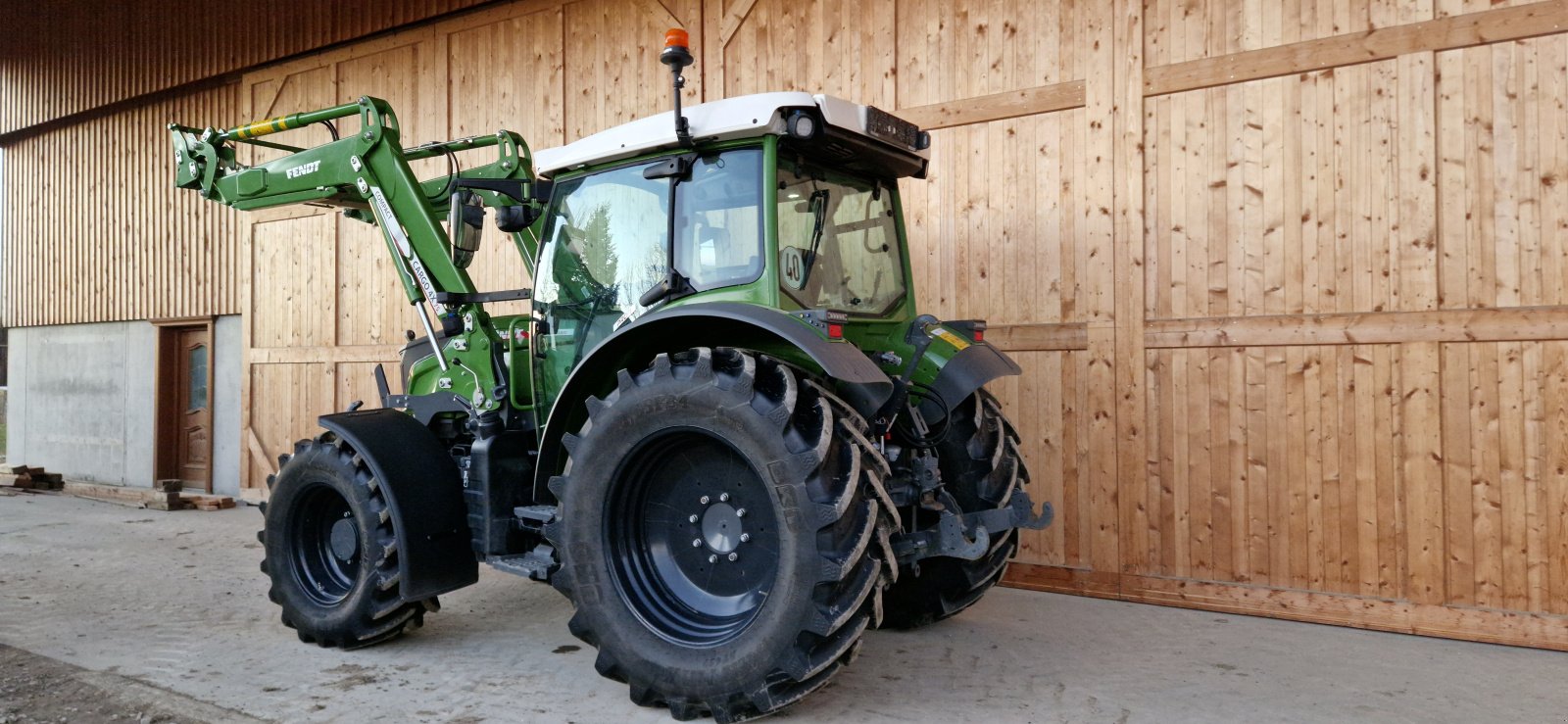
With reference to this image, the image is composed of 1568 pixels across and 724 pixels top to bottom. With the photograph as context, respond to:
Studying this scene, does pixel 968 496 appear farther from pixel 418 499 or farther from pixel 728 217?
A: pixel 418 499

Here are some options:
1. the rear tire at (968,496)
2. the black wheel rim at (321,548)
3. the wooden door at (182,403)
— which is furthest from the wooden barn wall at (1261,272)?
the wooden door at (182,403)

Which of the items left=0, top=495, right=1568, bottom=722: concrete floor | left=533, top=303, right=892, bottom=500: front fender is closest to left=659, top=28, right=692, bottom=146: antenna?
left=533, top=303, right=892, bottom=500: front fender

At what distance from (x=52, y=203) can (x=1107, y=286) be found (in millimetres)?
14440

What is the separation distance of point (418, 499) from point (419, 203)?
158 cm

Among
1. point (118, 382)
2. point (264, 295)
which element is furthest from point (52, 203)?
point (264, 295)

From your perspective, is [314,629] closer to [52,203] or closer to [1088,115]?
[1088,115]

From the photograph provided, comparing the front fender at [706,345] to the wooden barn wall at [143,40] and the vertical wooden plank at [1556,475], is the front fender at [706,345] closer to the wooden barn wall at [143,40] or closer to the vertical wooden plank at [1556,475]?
the vertical wooden plank at [1556,475]

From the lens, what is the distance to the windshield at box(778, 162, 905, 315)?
4246 mm

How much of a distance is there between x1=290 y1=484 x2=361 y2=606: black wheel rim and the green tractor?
14 millimetres

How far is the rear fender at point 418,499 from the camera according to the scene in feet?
15.1

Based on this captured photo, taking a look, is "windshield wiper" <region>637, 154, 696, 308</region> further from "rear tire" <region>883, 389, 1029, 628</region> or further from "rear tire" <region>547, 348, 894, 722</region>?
"rear tire" <region>883, 389, 1029, 628</region>

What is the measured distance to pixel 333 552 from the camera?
507 centimetres

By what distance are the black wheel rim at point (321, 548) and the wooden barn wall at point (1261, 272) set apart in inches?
152

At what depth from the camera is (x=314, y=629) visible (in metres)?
4.89
